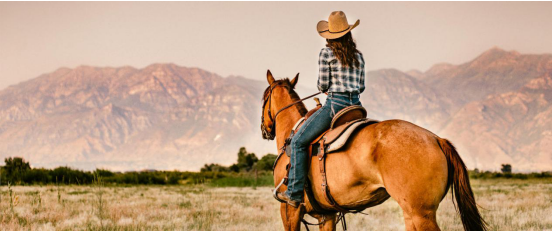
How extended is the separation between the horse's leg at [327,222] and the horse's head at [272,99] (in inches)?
67.0

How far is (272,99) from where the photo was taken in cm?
730

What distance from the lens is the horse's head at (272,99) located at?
7.17m

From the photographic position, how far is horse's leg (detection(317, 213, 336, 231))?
641cm

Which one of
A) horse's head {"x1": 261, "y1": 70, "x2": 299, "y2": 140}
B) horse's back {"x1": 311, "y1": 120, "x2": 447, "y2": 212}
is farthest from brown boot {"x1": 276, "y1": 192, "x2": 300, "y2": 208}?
horse's head {"x1": 261, "y1": 70, "x2": 299, "y2": 140}

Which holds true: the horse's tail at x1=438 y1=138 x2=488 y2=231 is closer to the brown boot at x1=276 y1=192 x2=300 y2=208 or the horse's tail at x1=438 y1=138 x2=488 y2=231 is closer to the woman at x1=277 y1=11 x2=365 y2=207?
the woman at x1=277 y1=11 x2=365 y2=207

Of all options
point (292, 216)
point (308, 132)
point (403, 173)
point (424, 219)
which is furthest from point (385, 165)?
point (292, 216)

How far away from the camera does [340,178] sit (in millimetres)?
A: 5402

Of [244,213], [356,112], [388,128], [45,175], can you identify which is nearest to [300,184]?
[356,112]

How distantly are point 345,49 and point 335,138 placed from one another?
1.20 meters

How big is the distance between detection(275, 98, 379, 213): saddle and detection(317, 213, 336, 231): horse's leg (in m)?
0.31

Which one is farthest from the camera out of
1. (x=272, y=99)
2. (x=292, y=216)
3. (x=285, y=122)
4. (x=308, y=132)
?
(x=272, y=99)

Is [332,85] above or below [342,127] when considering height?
above

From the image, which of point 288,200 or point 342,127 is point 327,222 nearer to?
point 288,200

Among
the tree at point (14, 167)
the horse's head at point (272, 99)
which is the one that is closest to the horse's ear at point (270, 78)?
the horse's head at point (272, 99)
